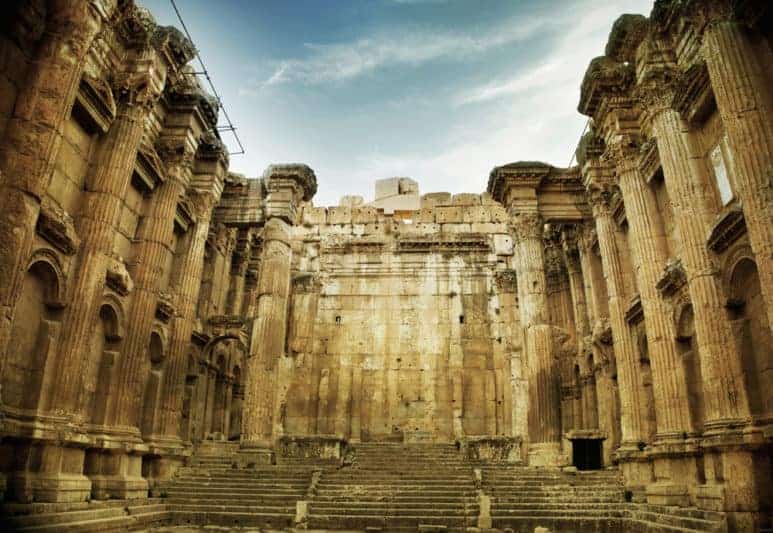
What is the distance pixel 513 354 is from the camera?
2548 centimetres

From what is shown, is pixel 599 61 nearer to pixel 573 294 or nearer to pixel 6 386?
pixel 573 294

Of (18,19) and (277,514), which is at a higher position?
(18,19)

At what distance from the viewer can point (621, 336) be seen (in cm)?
1670

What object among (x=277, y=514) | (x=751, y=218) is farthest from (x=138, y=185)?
(x=751, y=218)

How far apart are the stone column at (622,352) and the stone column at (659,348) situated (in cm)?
111

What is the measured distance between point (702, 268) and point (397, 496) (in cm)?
934

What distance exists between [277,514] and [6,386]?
6.73 meters

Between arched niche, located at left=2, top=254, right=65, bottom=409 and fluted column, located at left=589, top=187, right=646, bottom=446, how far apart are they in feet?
47.7

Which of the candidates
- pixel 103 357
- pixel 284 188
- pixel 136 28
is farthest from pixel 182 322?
pixel 136 28

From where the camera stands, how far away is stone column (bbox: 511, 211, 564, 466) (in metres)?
18.1

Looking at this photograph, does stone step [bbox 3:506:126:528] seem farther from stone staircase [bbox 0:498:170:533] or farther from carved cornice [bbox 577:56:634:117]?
carved cornice [bbox 577:56:634:117]

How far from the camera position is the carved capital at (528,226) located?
20.6 m

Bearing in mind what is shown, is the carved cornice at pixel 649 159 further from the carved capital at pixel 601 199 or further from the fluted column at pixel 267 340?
the fluted column at pixel 267 340

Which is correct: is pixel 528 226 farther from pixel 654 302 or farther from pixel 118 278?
pixel 118 278
